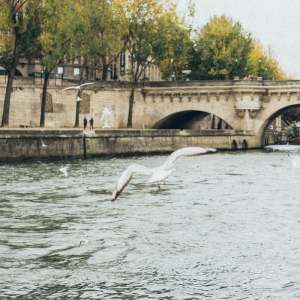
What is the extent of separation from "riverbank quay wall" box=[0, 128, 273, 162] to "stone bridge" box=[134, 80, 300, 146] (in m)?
2.76

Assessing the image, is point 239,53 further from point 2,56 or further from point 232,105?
point 2,56

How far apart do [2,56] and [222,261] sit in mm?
55776

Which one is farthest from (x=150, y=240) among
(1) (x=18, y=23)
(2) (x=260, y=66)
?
(2) (x=260, y=66)

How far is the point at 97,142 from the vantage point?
61.2 m

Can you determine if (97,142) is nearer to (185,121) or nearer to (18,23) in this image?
(18,23)

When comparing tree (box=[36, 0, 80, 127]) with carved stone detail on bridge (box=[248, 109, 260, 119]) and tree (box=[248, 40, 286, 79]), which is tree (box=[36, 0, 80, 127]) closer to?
carved stone detail on bridge (box=[248, 109, 260, 119])

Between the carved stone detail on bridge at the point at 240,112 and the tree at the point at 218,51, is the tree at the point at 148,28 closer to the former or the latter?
the carved stone detail on bridge at the point at 240,112

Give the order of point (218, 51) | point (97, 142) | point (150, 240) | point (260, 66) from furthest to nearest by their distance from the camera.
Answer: point (260, 66) → point (218, 51) → point (97, 142) → point (150, 240)

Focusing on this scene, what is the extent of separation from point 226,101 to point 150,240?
186ft

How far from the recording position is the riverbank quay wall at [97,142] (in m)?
54.3

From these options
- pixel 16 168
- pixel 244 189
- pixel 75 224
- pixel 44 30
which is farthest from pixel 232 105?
pixel 75 224

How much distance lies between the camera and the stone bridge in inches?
3054

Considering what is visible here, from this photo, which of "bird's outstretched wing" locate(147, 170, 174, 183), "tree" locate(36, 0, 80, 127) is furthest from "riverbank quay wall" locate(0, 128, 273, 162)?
"bird's outstretched wing" locate(147, 170, 174, 183)

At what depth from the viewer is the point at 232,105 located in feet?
262
